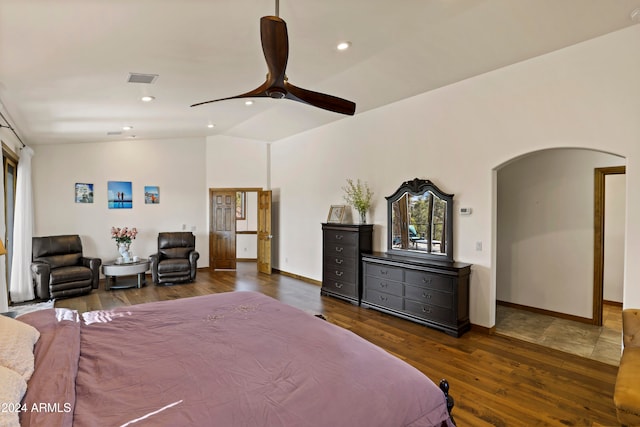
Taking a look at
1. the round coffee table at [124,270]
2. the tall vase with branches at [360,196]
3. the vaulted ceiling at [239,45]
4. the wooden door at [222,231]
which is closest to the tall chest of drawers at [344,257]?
the tall vase with branches at [360,196]

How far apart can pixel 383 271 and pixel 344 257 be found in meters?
0.88

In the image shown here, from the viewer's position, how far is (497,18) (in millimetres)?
2947

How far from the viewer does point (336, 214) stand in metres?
6.19

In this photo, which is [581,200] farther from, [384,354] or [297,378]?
[297,378]

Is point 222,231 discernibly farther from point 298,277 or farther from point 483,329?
point 483,329

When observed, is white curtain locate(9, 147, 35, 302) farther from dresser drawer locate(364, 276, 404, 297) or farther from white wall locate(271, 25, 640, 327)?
dresser drawer locate(364, 276, 404, 297)

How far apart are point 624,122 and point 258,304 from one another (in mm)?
3767

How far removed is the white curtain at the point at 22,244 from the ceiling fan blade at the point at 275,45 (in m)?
5.32

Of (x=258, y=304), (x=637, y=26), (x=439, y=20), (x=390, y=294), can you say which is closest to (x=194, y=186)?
(x=390, y=294)

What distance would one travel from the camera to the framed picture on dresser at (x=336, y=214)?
20.0 ft

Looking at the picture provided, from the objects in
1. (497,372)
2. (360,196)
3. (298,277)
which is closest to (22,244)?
(298,277)

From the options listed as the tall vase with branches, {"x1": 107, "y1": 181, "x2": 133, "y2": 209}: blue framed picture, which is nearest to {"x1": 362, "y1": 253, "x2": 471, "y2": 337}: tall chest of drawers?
the tall vase with branches

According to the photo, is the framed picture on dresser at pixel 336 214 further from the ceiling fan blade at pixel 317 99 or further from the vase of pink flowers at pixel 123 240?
the vase of pink flowers at pixel 123 240

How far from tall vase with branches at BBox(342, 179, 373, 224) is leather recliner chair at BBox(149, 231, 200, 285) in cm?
352
